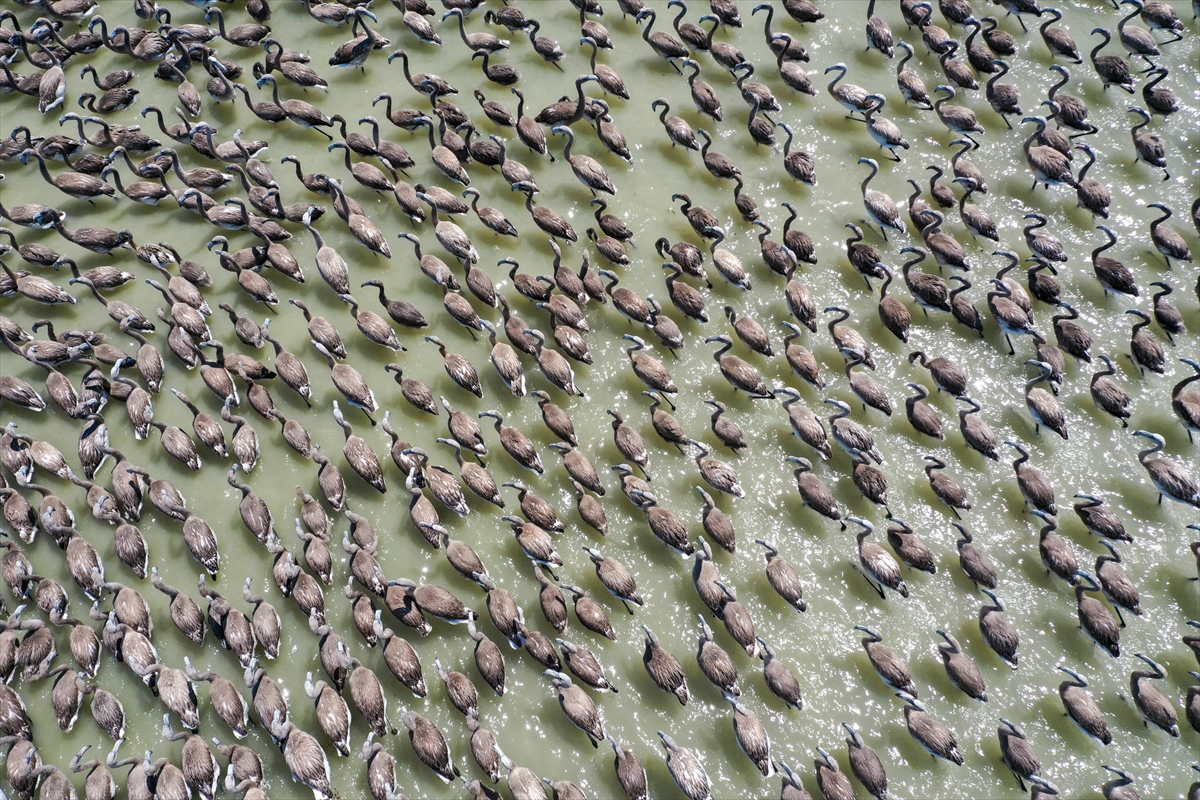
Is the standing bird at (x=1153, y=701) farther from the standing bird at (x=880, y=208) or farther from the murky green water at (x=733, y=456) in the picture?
the standing bird at (x=880, y=208)

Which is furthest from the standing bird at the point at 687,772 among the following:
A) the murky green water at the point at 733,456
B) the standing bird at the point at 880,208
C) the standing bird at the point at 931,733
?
the standing bird at the point at 880,208

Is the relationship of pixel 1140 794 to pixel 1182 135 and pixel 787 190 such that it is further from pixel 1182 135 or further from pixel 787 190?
pixel 1182 135

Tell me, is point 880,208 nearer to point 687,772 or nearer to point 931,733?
point 931,733

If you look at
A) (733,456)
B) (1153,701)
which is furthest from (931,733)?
(733,456)

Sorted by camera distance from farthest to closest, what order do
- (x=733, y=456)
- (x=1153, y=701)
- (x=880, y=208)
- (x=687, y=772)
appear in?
(x=880, y=208), (x=733, y=456), (x=1153, y=701), (x=687, y=772)

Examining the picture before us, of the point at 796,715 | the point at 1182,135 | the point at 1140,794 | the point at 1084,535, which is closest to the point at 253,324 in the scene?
the point at 796,715

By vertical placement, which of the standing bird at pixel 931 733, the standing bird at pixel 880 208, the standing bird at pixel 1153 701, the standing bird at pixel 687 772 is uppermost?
the standing bird at pixel 880 208

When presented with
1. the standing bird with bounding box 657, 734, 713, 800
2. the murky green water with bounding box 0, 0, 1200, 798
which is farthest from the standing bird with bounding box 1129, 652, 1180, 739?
the standing bird with bounding box 657, 734, 713, 800

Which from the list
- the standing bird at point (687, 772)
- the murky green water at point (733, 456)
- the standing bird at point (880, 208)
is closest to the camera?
the standing bird at point (687, 772)

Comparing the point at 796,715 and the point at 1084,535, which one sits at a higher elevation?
the point at 1084,535
